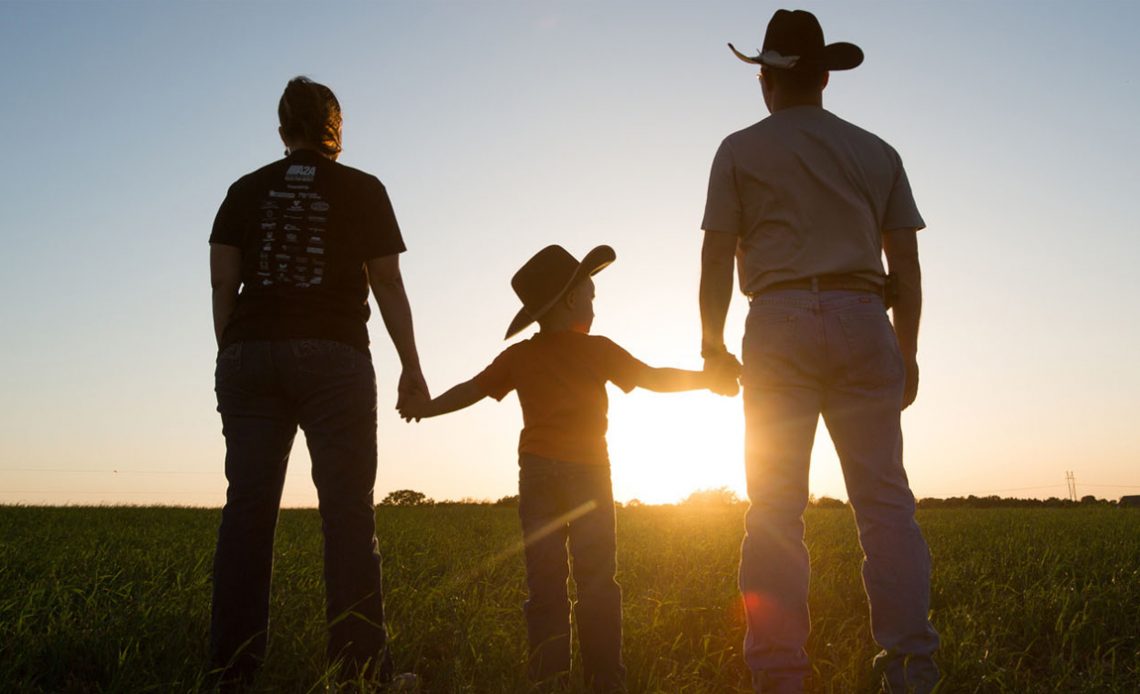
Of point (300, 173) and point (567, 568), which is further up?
point (300, 173)

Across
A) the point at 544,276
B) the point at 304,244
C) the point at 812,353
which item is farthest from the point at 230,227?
the point at 812,353

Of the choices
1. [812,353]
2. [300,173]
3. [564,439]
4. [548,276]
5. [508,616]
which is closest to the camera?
[812,353]

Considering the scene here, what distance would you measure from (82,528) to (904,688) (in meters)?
10.2

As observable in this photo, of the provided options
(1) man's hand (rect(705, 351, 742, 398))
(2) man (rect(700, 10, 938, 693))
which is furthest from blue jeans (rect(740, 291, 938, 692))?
A: (1) man's hand (rect(705, 351, 742, 398))

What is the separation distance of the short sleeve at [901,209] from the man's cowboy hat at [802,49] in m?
0.55

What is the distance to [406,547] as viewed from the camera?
834 centimetres

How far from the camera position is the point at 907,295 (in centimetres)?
360

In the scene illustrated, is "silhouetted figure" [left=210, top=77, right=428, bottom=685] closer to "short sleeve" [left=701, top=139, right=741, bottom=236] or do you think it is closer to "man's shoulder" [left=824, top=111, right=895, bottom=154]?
"short sleeve" [left=701, top=139, right=741, bottom=236]

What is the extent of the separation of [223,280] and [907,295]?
289 centimetres

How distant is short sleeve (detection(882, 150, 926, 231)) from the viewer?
3.68 m

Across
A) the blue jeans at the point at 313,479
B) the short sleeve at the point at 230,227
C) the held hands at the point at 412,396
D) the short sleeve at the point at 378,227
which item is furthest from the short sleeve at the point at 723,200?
the short sleeve at the point at 230,227

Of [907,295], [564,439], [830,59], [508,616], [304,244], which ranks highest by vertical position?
[830,59]

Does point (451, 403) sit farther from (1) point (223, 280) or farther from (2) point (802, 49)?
(2) point (802, 49)

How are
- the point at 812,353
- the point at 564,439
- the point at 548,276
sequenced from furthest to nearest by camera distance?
the point at 548,276, the point at 564,439, the point at 812,353
